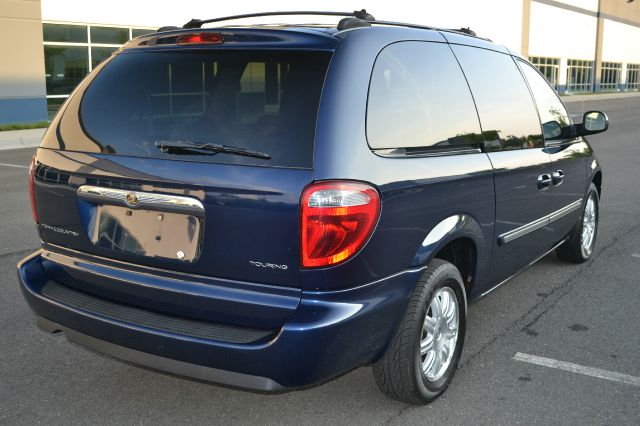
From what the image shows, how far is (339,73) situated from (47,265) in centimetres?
168

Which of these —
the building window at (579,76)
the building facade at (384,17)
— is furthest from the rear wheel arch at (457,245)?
the building window at (579,76)

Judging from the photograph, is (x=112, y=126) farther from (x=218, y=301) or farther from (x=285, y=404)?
(x=285, y=404)

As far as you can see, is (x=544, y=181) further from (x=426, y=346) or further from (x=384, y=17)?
(x=384, y=17)

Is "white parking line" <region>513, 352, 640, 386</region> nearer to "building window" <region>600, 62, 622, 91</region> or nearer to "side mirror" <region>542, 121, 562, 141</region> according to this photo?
"side mirror" <region>542, 121, 562, 141</region>

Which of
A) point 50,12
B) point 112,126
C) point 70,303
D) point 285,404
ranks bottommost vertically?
point 285,404

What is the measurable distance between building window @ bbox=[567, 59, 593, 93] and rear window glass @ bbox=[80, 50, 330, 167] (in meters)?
56.0

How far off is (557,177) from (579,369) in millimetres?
1489

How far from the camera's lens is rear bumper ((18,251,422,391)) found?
273cm

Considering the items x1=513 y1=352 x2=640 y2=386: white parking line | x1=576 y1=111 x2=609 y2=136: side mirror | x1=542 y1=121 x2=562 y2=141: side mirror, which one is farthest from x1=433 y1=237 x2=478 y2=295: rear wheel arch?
x1=576 y1=111 x2=609 y2=136: side mirror

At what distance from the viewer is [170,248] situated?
2941mm

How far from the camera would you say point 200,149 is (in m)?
2.91

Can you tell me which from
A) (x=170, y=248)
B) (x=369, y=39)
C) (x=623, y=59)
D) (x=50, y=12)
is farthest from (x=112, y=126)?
(x=623, y=59)

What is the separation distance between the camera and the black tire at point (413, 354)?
319cm

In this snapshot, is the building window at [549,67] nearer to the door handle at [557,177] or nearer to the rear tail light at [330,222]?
the door handle at [557,177]
